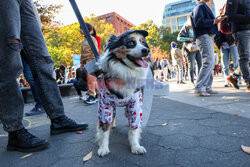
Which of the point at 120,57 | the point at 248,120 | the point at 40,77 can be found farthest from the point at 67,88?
the point at 248,120

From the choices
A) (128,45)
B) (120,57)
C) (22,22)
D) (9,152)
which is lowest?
(9,152)

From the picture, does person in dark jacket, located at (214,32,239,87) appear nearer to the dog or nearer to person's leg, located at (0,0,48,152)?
the dog

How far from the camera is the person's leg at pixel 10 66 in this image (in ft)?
4.92

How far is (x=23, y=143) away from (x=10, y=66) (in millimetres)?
810

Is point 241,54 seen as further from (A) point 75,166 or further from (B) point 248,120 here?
(A) point 75,166

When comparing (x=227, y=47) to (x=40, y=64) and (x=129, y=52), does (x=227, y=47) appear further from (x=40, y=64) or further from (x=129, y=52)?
(x=40, y=64)

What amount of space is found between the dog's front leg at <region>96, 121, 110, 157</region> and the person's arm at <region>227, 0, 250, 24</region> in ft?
12.5

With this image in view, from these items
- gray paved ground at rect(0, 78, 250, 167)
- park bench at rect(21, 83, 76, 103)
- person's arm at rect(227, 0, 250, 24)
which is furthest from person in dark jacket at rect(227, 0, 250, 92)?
park bench at rect(21, 83, 76, 103)

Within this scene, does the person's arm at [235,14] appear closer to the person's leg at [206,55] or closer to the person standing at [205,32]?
the person standing at [205,32]

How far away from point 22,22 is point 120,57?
128cm

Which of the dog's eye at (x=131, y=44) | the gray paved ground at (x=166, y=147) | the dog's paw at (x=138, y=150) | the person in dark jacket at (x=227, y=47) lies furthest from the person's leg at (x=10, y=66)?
the person in dark jacket at (x=227, y=47)

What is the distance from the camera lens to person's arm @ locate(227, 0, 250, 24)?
3.45 metres

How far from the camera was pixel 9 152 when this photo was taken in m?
1.64

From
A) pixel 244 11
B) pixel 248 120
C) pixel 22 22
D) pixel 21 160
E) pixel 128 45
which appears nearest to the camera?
pixel 21 160
